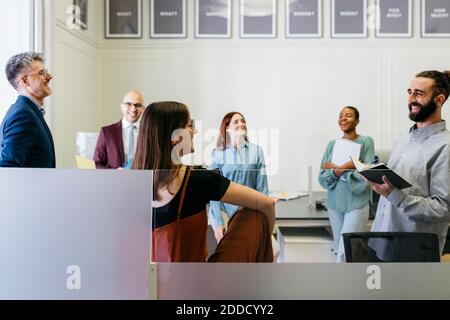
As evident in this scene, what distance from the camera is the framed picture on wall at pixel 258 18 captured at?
421 centimetres

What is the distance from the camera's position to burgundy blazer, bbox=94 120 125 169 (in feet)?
8.80

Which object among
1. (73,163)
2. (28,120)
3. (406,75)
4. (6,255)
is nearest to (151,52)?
(73,163)

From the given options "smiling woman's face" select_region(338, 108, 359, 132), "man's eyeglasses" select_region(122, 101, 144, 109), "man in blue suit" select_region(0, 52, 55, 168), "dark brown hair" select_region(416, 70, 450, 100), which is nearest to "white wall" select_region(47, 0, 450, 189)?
"smiling woman's face" select_region(338, 108, 359, 132)

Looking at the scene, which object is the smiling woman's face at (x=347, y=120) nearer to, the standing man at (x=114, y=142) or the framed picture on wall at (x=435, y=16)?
the framed picture on wall at (x=435, y=16)

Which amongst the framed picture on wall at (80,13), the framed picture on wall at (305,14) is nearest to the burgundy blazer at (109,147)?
the framed picture on wall at (80,13)

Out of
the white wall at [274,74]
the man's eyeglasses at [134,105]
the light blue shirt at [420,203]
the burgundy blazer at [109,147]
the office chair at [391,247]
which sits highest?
the white wall at [274,74]

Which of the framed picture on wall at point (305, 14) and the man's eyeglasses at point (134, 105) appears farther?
the framed picture on wall at point (305, 14)

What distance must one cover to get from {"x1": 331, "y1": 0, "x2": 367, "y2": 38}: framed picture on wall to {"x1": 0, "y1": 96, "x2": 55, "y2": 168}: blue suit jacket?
3.07 meters

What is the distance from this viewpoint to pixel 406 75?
424 centimetres

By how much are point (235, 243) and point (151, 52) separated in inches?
131

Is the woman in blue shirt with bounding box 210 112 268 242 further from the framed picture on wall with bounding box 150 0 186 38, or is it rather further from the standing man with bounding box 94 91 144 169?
the framed picture on wall with bounding box 150 0 186 38

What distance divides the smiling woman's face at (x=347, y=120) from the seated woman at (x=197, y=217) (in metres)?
2.39

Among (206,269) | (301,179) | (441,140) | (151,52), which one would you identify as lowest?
(206,269)
